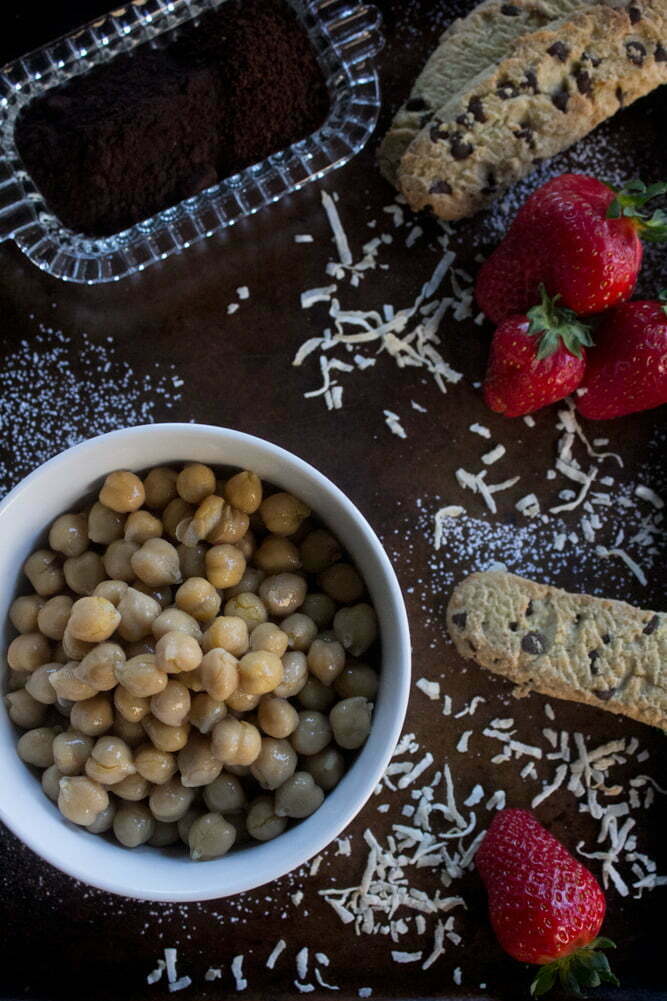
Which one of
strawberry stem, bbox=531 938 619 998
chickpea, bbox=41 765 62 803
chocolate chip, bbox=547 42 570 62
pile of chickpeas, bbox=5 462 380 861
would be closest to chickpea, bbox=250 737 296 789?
pile of chickpeas, bbox=5 462 380 861

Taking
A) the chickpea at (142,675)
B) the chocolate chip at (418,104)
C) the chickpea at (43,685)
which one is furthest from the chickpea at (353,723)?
the chocolate chip at (418,104)

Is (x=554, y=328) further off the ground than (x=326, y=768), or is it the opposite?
(x=554, y=328)

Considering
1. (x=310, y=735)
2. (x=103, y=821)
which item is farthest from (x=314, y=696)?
(x=103, y=821)

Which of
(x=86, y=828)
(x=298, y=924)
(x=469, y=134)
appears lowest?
(x=298, y=924)

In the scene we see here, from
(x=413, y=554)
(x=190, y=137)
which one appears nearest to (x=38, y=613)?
(x=413, y=554)

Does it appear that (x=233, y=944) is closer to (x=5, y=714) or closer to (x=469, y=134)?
(x=5, y=714)

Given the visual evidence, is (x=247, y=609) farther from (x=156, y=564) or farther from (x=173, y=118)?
(x=173, y=118)
